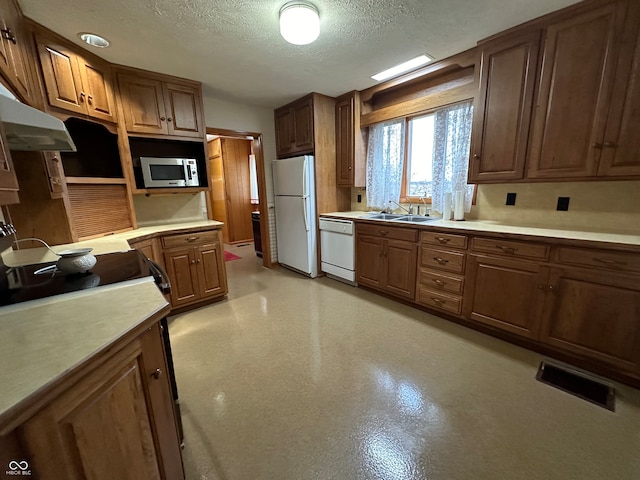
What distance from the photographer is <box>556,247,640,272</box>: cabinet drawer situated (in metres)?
1.60

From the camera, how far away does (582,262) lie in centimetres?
176

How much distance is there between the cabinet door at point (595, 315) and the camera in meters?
1.64

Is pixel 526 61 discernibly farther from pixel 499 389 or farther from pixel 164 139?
pixel 164 139

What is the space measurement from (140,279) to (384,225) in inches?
89.9

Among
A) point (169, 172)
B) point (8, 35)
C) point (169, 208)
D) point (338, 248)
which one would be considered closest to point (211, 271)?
point (169, 208)

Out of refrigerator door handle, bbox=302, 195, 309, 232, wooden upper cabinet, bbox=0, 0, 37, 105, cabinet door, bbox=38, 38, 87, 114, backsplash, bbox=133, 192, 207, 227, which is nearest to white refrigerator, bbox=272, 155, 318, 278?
refrigerator door handle, bbox=302, 195, 309, 232

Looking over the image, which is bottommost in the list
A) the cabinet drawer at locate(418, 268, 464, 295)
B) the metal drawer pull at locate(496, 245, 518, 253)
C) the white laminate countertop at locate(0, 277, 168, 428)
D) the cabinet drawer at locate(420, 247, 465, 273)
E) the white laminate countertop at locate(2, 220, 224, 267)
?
the cabinet drawer at locate(418, 268, 464, 295)

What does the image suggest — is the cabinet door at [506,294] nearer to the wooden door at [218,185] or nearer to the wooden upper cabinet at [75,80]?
the wooden upper cabinet at [75,80]

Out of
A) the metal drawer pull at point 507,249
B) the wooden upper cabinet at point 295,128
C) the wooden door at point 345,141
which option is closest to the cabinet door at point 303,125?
the wooden upper cabinet at point 295,128

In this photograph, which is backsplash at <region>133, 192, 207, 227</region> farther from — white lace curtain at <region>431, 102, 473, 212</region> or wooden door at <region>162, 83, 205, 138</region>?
white lace curtain at <region>431, 102, 473, 212</region>

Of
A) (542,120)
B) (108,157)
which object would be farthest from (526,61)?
Result: (108,157)

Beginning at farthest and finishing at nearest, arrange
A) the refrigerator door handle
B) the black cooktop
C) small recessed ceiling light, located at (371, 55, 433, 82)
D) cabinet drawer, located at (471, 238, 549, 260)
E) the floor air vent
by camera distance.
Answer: the refrigerator door handle, small recessed ceiling light, located at (371, 55, 433, 82), cabinet drawer, located at (471, 238, 549, 260), the floor air vent, the black cooktop

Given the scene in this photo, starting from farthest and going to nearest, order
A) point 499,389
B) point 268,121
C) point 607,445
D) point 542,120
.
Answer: point 268,121
point 542,120
point 499,389
point 607,445

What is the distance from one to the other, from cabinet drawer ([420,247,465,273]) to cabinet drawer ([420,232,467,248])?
0.24 ft
